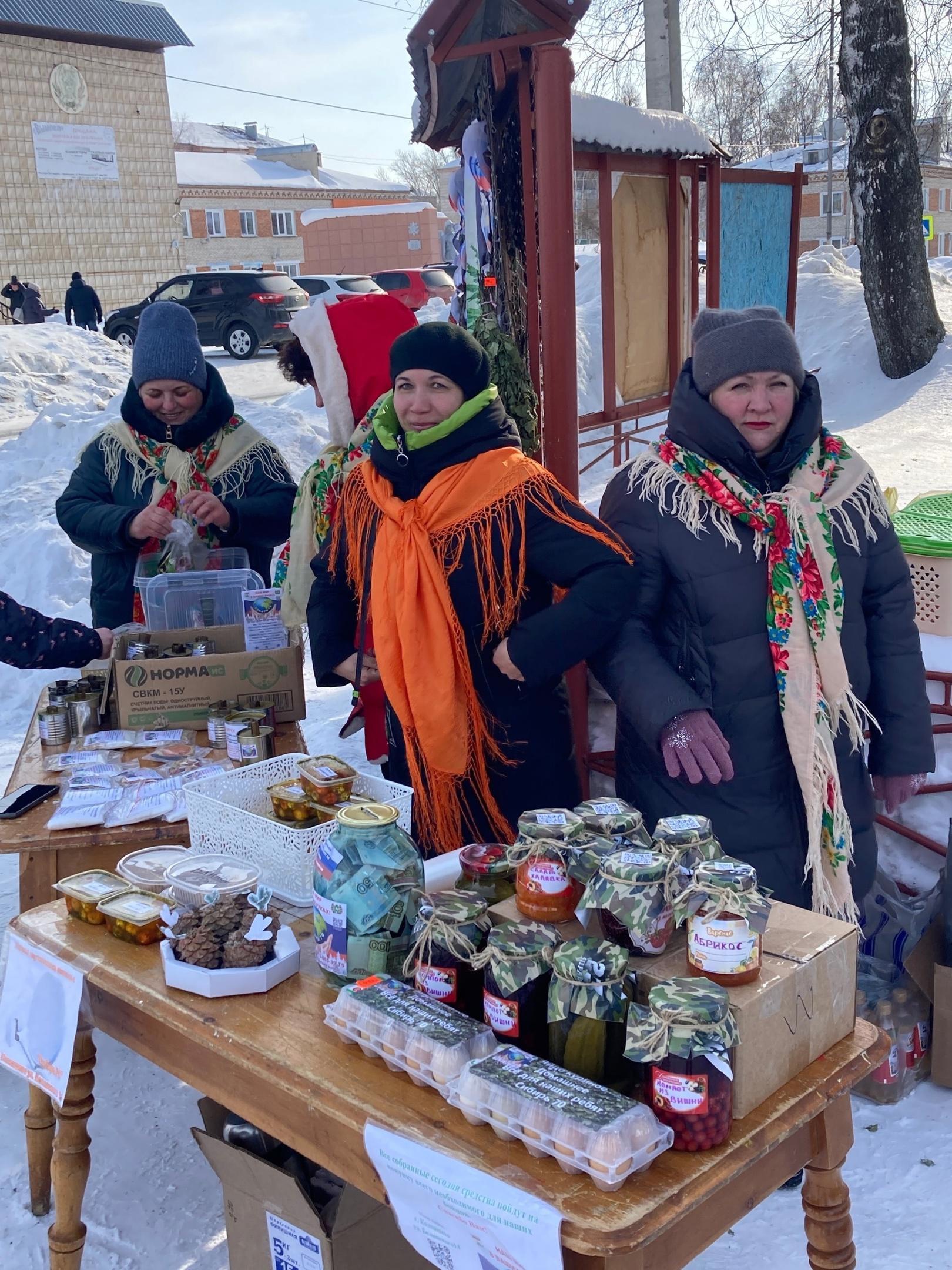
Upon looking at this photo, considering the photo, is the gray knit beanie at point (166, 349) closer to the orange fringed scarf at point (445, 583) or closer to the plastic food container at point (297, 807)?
the orange fringed scarf at point (445, 583)

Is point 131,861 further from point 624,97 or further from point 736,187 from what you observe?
point 624,97

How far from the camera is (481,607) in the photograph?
2523mm

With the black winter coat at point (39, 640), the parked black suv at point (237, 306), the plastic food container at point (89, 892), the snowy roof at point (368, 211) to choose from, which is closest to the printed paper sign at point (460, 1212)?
the plastic food container at point (89, 892)

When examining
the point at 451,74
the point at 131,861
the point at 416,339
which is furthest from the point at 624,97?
the point at 131,861

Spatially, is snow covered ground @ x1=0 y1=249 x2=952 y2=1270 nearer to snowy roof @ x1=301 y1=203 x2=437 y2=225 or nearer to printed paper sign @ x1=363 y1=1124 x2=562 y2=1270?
printed paper sign @ x1=363 y1=1124 x2=562 y2=1270

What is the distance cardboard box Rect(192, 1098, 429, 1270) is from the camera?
177 centimetres

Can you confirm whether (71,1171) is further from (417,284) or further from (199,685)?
(417,284)

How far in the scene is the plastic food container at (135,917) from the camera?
6.42ft

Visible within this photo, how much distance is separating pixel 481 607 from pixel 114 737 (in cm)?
118

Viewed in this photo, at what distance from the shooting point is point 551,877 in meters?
1.62

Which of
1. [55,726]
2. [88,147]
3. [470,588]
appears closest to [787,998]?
[470,588]

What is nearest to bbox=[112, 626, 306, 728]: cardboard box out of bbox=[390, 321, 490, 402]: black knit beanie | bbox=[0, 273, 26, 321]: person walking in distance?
bbox=[390, 321, 490, 402]: black knit beanie

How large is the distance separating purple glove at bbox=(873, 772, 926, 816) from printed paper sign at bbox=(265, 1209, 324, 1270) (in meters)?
1.60

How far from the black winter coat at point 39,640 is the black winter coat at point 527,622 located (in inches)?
29.9
